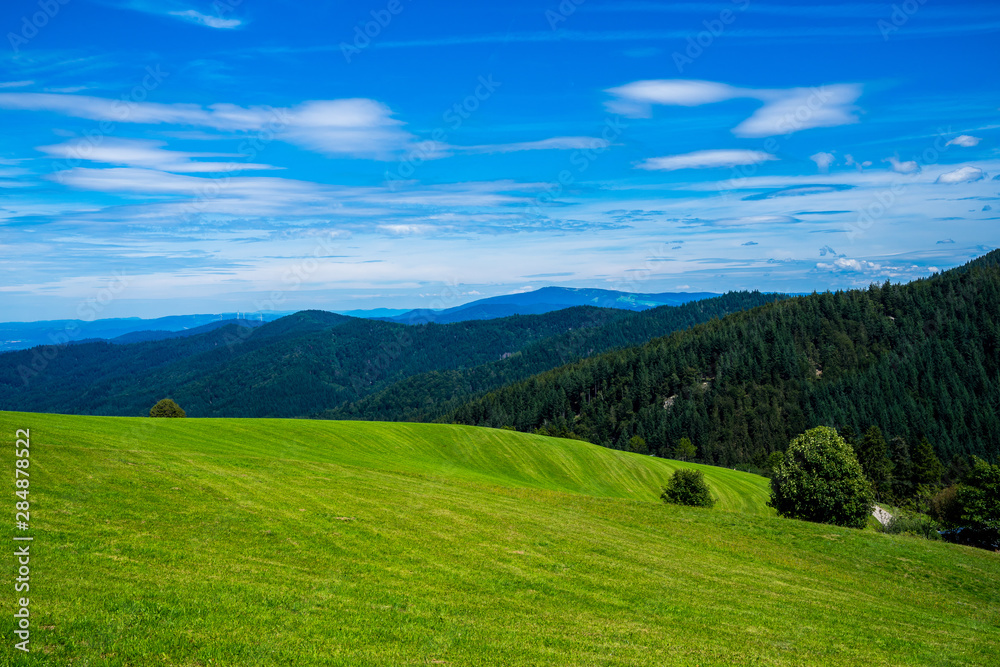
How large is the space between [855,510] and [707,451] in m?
154

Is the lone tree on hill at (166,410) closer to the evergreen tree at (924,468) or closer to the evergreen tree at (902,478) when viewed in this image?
the evergreen tree at (902,478)

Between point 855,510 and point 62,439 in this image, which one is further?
point 855,510

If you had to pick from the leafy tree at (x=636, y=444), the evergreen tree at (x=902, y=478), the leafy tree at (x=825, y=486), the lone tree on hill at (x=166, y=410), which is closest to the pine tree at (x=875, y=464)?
the evergreen tree at (x=902, y=478)

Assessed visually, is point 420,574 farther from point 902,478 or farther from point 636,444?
point 636,444

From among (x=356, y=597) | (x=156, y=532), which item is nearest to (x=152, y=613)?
(x=356, y=597)

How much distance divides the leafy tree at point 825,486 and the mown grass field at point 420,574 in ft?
51.1

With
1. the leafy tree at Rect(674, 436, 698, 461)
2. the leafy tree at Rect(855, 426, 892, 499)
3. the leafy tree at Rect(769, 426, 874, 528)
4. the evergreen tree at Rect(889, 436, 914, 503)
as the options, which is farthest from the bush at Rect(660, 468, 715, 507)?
the leafy tree at Rect(674, 436, 698, 461)

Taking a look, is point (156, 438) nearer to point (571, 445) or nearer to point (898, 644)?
point (898, 644)

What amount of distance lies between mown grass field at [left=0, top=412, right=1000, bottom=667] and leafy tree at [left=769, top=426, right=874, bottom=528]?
51.1ft

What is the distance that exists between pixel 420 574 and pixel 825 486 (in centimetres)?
4580

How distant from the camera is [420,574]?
2122cm

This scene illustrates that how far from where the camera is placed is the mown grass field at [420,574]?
14.5m

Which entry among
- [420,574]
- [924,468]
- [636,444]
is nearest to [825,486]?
[420,574]

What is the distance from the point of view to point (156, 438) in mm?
41938
